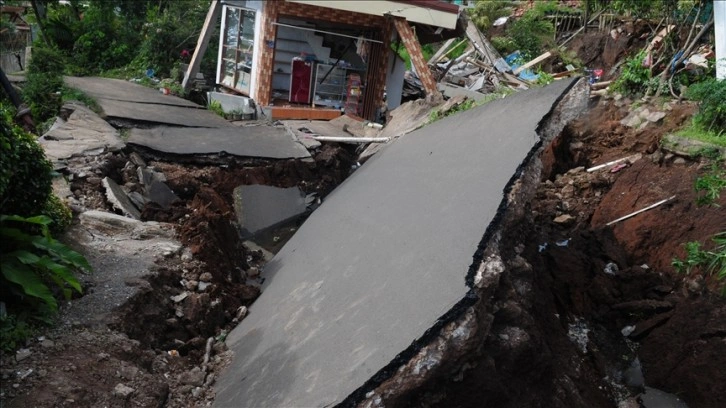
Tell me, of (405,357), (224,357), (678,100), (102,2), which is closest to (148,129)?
(224,357)

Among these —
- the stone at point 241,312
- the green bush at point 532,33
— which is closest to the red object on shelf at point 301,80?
the green bush at point 532,33

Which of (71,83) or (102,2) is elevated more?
(102,2)

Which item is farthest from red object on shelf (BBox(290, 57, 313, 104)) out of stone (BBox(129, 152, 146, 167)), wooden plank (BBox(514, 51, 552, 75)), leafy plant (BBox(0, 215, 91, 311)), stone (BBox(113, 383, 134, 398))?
stone (BBox(113, 383, 134, 398))

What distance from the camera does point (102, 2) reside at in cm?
1781

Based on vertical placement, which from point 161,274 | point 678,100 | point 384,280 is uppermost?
point 678,100

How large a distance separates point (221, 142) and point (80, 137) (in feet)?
6.50

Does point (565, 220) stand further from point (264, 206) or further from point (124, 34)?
point (124, 34)

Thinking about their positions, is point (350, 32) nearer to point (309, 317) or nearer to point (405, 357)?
point (309, 317)

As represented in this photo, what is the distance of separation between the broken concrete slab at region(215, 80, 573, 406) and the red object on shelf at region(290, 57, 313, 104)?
6.18 m

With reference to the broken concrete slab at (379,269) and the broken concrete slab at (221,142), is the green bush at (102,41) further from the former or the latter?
the broken concrete slab at (379,269)

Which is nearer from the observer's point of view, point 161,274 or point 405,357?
point 405,357

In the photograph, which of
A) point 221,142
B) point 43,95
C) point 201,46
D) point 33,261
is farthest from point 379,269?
point 201,46

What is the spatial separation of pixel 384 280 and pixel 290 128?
6886 millimetres

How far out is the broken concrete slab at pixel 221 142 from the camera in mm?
8938
